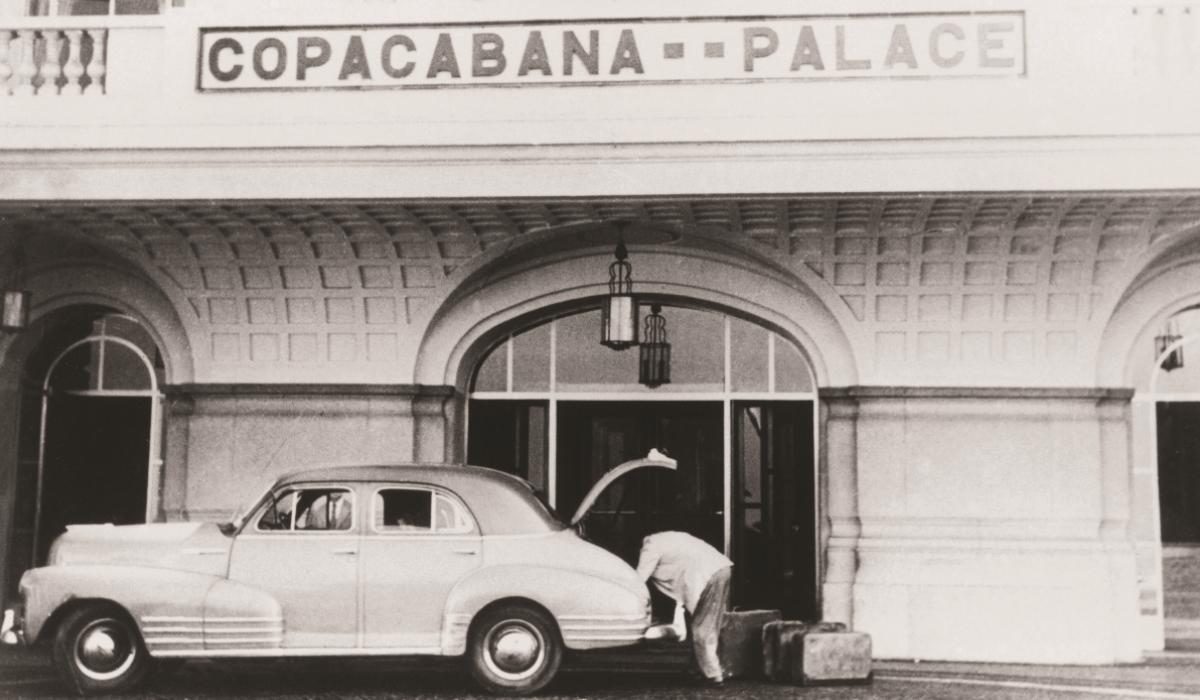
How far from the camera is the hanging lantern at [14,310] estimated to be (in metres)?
12.0

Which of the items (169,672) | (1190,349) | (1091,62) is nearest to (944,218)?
(1091,62)

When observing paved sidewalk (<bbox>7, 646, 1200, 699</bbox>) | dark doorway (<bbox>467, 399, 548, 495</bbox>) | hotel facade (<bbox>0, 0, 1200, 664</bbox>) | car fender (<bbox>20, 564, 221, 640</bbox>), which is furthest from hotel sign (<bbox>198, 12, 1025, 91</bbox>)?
paved sidewalk (<bbox>7, 646, 1200, 699</bbox>)

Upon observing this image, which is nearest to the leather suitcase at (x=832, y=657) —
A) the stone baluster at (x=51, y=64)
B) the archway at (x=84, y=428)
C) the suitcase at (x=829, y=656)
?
the suitcase at (x=829, y=656)

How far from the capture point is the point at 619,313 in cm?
1139

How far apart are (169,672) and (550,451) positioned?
3962 mm

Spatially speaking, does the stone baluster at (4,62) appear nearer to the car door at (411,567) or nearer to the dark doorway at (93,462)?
the dark doorway at (93,462)

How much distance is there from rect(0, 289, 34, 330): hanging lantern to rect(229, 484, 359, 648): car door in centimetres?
409

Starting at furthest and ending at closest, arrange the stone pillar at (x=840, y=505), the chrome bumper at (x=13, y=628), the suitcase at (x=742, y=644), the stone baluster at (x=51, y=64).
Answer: the stone pillar at (x=840, y=505) → the stone baluster at (x=51, y=64) → the suitcase at (x=742, y=644) → the chrome bumper at (x=13, y=628)

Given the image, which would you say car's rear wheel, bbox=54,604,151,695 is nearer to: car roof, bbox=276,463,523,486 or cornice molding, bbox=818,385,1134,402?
car roof, bbox=276,463,523,486

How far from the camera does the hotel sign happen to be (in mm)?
10531

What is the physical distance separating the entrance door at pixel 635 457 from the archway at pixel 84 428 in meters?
3.92

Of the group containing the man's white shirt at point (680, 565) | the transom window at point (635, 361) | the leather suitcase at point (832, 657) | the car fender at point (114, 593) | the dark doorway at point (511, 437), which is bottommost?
the leather suitcase at point (832, 657)

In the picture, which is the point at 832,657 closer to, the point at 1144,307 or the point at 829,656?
the point at 829,656

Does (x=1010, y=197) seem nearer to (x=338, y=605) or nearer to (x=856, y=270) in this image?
(x=856, y=270)
